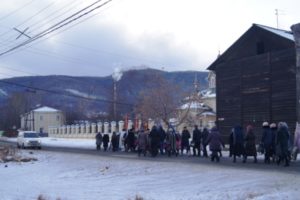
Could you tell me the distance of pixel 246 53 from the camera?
40.0 m

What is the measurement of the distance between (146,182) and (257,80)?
22.4 m

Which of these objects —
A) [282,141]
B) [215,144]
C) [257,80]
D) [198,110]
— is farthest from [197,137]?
[198,110]

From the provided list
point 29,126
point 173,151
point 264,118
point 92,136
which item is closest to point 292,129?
point 264,118

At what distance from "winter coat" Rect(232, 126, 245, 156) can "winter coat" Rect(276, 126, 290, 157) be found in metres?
2.38

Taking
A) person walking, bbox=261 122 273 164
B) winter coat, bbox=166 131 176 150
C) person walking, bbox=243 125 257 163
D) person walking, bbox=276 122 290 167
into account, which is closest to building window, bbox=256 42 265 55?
winter coat, bbox=166 131 176 150

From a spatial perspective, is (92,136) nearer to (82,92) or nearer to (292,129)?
(292,129)

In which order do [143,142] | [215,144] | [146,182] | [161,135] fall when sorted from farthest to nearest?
[143,142]
[161,135]
[215,144]
[146,182]

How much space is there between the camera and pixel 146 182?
18234 millimetres

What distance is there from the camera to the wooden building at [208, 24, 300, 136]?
36.3m

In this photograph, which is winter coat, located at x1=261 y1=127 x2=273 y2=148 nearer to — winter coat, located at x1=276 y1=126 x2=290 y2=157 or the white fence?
winter coat, located at x1=276 y1=126 x2=290 y2=157

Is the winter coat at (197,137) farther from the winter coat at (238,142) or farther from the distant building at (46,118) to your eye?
the distant building at (46,118)

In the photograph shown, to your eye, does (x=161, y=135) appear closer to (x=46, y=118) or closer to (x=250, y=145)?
(x=250, y=145)

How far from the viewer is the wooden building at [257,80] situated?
3634 centimetres

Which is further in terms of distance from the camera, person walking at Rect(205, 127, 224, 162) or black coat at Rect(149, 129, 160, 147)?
black coat at Rect(149, 129, 160, 147)
